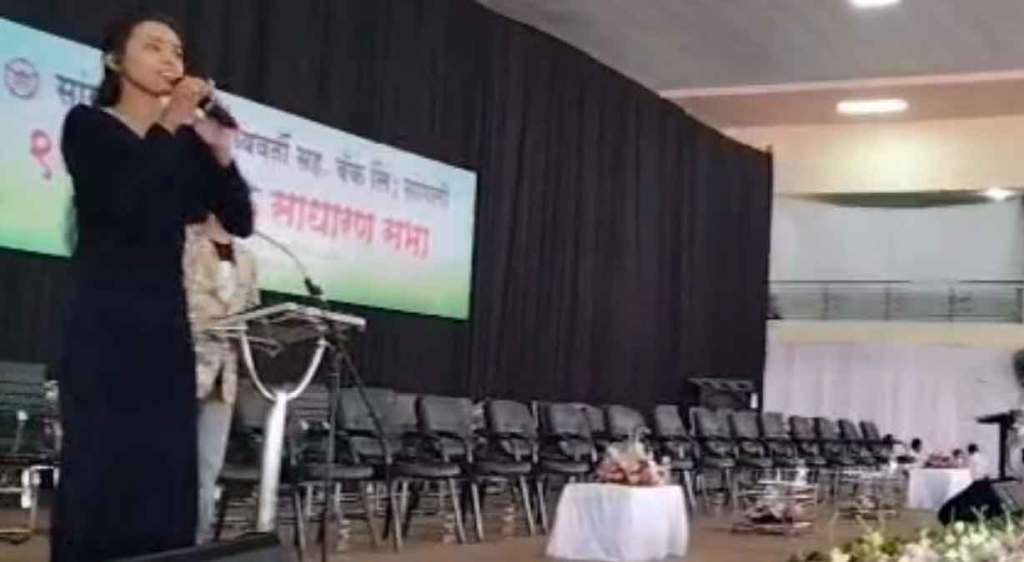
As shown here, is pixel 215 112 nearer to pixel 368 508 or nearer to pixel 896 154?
pixel 368 508

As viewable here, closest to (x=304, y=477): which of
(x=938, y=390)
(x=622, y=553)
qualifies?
(x=622, y=553)

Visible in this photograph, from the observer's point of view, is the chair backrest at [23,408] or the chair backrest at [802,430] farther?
the chair backrest at [802,430]

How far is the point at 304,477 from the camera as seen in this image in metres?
5.71

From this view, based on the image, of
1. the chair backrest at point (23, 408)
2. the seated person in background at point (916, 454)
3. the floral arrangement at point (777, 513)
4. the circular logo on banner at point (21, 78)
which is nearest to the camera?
the chair backrest at point (23, 408)

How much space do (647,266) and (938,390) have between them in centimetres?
608

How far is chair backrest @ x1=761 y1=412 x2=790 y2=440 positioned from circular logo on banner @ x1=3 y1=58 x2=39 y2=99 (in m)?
6.69

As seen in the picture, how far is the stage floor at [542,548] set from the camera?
5996 millimetres

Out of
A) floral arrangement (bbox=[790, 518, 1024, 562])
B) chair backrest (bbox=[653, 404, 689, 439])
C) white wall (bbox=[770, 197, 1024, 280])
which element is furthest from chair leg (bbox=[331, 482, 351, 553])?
white wall (bbox=[770, 197, 1024, 280])

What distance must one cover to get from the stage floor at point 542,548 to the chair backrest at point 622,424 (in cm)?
72

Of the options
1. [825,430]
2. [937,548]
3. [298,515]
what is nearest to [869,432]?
[825,430]

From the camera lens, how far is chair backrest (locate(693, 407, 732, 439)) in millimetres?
10344

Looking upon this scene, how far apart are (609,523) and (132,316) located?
15.8 feet

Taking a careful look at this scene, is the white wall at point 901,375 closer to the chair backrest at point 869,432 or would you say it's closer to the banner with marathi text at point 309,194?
the chair backrest at point 869,432

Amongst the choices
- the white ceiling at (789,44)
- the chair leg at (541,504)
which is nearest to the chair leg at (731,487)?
the chair leg at (541,504)
